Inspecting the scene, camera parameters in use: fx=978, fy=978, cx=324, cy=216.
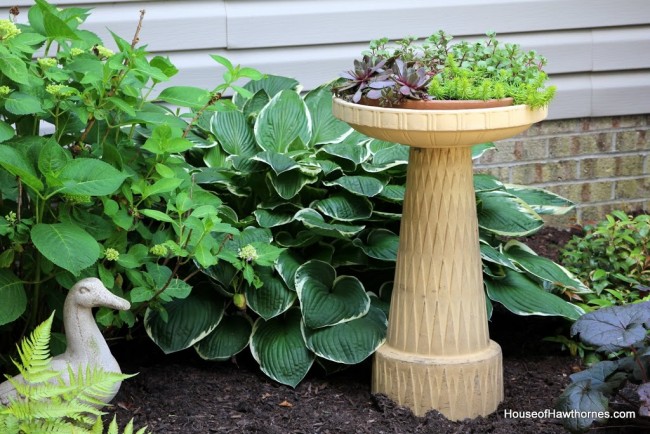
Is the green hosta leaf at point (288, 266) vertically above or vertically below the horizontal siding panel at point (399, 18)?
below

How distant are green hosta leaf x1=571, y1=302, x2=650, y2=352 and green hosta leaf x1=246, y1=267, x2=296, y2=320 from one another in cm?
104

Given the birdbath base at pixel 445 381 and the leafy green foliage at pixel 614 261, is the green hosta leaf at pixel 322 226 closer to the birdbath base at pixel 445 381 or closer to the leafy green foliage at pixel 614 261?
the birdbath base at pixel 445 381

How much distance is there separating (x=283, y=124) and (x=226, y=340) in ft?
3.08

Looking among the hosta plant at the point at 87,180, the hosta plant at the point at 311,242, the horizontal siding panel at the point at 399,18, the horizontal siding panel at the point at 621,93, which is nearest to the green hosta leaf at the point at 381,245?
the hosta plant at the point at 311,242

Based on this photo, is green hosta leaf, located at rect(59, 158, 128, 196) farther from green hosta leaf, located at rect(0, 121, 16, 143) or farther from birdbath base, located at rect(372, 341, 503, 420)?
birdbath base, located at rect(372, 341, 503, 420)

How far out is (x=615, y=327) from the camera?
9.02ft

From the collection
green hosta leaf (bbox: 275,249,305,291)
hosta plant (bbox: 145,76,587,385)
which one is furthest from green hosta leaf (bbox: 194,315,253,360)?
green hosta leaf (bbox: 275,249,305,291)

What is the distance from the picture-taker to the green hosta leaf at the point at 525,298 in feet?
11.6

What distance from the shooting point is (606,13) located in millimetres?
4836

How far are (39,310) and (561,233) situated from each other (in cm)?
268

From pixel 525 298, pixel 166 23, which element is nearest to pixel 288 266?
pixel 525 298

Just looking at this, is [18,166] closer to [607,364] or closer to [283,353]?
[283,353]

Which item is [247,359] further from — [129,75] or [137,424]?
[129,75]

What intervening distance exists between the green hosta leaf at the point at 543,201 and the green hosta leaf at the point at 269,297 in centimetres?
117
